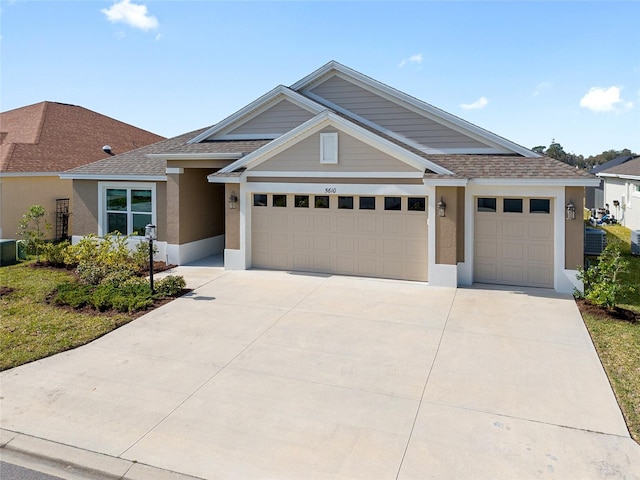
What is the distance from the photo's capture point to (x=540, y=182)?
10891 millimetres

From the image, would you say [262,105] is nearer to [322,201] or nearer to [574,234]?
[322,201]

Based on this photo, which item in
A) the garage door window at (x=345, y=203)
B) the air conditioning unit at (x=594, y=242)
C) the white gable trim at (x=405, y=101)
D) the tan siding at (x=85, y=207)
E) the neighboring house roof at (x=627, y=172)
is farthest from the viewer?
the neighboring house roof at (x=627, y=172)

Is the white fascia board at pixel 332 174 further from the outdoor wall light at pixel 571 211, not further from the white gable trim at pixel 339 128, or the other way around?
the outdoor wall light at pixel 571 211

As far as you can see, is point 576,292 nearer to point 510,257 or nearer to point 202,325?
point 510,257

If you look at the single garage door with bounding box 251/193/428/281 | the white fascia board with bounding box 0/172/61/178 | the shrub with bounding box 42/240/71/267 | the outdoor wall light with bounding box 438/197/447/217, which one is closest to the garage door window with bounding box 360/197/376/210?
the single garage door with bounding box 251/193/428/281

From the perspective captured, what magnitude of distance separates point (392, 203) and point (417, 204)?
692 millimetres

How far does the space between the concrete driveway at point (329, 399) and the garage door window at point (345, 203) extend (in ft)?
12.9

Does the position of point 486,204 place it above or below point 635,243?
above

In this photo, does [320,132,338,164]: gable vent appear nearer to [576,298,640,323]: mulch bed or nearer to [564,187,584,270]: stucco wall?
[564,187,584,270]: stucco wall

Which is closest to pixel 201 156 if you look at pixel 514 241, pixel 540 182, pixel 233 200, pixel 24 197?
pixel 233 200

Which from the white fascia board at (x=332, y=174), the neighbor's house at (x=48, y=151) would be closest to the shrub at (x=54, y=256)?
the neighbor's house at (x=48, y=151)

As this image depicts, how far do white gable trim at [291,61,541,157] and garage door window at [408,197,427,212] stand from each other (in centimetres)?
297

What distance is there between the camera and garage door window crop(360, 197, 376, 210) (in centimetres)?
1250

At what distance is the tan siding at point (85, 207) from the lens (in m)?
16.2
